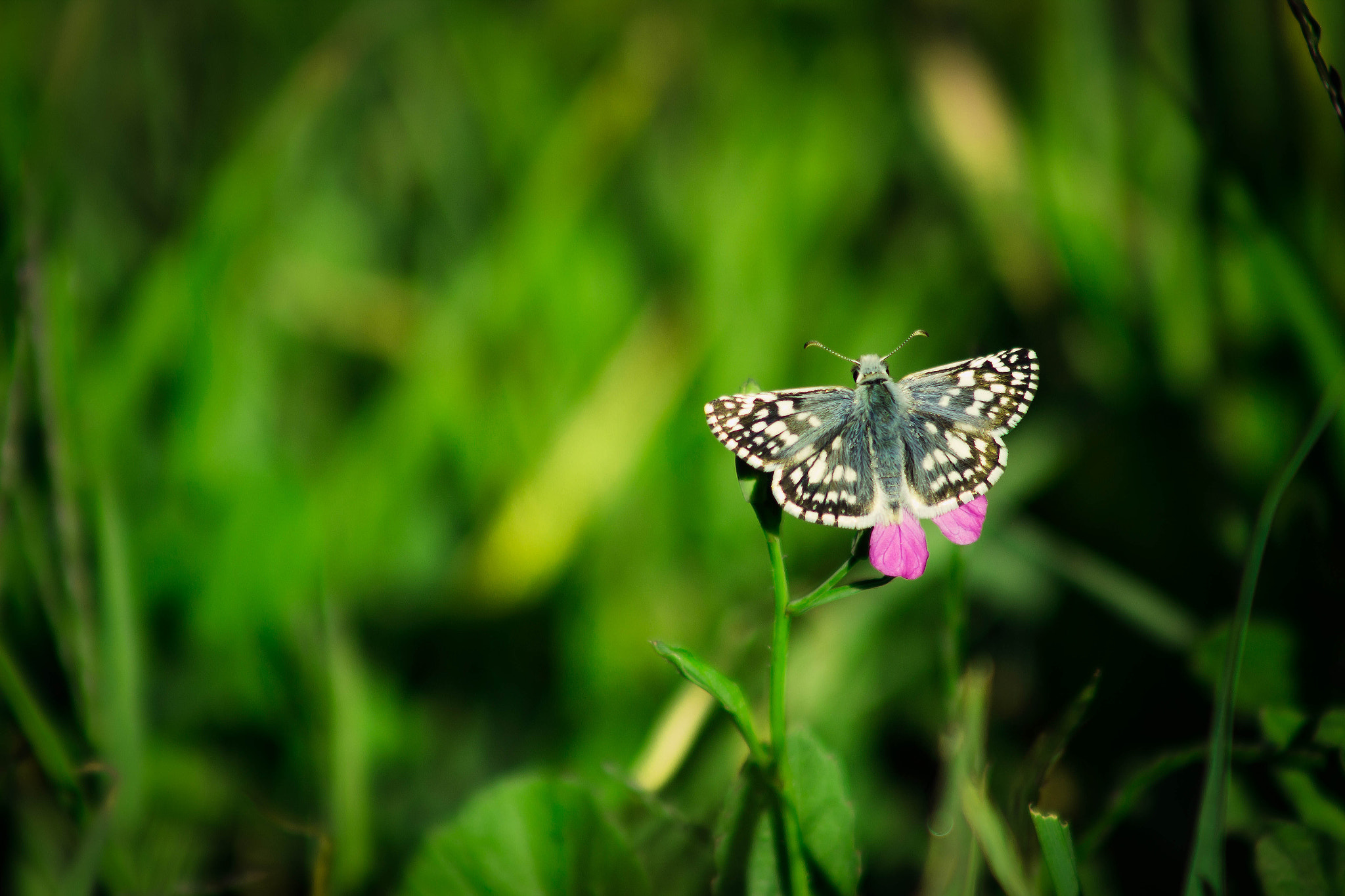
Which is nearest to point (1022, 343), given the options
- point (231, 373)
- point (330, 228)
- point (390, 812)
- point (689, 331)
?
point (689, 331)

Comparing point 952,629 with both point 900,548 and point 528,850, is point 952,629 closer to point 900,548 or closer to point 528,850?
point 900,548

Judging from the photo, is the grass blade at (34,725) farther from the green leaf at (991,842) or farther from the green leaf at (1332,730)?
the green leaf at (1332,730)

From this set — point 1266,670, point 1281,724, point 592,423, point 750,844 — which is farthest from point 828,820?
point 592,423

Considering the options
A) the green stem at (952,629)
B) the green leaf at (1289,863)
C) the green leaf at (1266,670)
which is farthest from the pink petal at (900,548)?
the green leaf at (1266,670)

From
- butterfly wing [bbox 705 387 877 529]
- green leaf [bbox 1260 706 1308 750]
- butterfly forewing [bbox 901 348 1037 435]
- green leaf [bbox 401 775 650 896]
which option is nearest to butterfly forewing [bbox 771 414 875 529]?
butterfly wing [bbox 705 387 877 529]

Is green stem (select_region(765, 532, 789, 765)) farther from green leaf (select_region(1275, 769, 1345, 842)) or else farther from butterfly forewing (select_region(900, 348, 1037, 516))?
green leaf (select_region(1275, 769, 1345, 842))

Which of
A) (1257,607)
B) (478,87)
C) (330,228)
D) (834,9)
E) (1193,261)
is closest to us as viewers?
(1257,607)

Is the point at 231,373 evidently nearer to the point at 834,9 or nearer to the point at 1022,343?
the point at 1022,343
